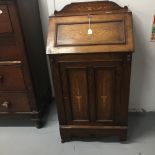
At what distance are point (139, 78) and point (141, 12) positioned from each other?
564 millimetres

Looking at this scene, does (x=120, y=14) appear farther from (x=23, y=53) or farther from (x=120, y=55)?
(x=23, y=53)

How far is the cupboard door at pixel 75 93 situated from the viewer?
4.87ft

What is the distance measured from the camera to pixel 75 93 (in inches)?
61.8

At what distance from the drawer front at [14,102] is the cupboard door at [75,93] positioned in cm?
39

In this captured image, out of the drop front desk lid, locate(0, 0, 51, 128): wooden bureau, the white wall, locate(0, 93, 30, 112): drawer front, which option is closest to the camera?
the drop front desk lid

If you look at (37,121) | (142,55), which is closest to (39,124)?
(37,121)

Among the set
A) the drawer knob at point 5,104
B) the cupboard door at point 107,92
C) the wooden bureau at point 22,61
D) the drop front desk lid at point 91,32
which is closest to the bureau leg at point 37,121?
the wooden bureau at point 22,61

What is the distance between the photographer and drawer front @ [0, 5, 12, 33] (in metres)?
1.43

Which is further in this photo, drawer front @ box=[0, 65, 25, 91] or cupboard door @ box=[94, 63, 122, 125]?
drawer front @ box=[0, 65, 25, 91]

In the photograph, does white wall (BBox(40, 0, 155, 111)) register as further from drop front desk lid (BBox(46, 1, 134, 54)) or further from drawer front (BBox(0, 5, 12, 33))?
drawer front (BBox(0, 5, 12, 33))

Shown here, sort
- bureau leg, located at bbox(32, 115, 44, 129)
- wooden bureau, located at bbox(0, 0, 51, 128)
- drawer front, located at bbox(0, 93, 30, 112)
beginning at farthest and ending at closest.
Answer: bureau leg, located at bbox(32, 115, 44, 129) < drawer front, located at bbox(0, 93, 30, 112) < wooden bureau, located at bbox(0, 0, 51, 128)

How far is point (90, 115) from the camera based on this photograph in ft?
5.46

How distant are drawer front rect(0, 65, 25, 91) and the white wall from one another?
46cm

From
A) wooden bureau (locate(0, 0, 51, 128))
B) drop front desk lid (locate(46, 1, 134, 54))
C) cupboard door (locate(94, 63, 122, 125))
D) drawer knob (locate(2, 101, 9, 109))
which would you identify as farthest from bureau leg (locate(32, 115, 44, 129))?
drop front desk lid (locate(46, 1, 134, 54))
